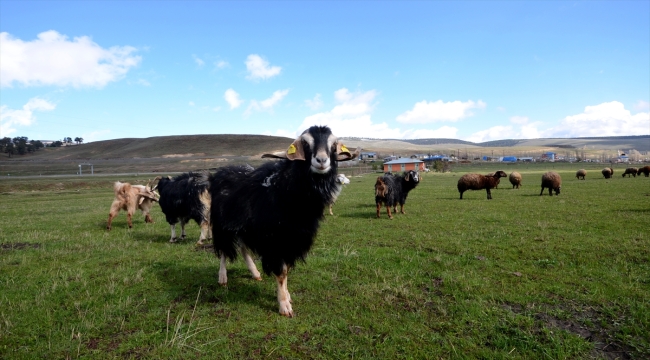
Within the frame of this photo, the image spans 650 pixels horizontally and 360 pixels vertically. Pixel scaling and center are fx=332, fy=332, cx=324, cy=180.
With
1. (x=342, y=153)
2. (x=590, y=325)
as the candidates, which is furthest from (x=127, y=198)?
(x=590, y=325)

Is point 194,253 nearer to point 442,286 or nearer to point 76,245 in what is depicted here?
point 76,245

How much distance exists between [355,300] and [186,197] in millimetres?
6608

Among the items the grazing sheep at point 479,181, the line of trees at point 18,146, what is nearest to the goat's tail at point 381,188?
the grazing sheep at point 479,181

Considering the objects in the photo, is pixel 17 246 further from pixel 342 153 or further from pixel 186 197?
pixel 342 153

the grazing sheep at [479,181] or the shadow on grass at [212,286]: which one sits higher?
the grazing sheep at [479,181]

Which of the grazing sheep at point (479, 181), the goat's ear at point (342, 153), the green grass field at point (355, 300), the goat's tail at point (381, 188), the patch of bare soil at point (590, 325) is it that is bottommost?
the patch of bare soil at point (590, 325)

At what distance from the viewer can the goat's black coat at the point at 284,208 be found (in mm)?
5023

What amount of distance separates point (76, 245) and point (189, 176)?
3663mm

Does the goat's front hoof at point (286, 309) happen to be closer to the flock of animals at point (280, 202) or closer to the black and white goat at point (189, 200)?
the flock of animals at point (280, 202)

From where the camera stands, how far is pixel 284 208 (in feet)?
17.0

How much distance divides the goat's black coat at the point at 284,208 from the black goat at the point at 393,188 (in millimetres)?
8841

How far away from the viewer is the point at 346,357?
3.88m

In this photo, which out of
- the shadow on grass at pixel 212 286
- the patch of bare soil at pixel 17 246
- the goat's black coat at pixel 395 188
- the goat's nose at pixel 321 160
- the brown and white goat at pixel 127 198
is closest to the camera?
the goat's nose at pixel 321 160

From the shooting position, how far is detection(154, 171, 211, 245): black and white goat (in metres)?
9.65
